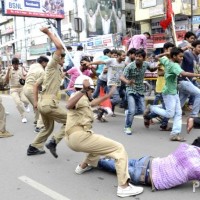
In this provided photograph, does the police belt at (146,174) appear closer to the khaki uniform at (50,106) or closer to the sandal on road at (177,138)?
the khaki uniform at (50,106)

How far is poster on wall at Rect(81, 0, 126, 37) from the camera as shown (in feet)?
104

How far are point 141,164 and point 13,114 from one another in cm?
628

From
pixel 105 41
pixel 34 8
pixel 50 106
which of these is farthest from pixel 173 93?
pixel 105 41

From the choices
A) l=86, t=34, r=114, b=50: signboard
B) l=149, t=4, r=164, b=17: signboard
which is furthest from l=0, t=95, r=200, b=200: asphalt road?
l=149, t=4, r=164, b=17: signboard

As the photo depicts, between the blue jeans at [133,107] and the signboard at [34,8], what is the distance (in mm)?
12273

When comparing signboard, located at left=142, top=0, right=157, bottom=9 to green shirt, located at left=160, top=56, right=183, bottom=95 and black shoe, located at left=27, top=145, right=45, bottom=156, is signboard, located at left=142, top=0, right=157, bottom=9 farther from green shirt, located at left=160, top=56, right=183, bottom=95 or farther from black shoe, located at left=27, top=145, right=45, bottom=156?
black shoe, located at left=27, top=145, right=45, bottom=156

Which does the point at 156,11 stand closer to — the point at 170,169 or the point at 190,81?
the point at 190,81

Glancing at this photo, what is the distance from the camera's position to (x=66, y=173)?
4.22 metres

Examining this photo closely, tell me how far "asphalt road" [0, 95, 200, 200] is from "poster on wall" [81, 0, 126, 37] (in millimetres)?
26359

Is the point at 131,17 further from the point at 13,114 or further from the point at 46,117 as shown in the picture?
the point at 46,117

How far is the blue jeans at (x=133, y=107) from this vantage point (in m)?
5.98

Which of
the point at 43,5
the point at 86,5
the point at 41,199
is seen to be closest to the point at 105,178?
the point at 41,199

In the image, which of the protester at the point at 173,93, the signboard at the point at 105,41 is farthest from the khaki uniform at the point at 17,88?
the signboard at the point at 105,41

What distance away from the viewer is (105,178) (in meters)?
3.97
